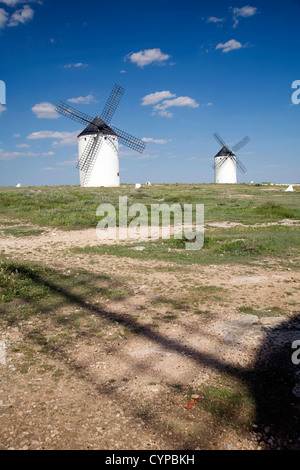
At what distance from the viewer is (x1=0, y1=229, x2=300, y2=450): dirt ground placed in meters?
3.17

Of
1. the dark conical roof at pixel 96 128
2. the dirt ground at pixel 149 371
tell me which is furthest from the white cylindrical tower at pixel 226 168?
the dirt ground at pixel 149 371

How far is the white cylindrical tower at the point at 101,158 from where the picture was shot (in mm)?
39656

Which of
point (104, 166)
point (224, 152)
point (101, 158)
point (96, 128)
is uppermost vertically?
point (224, 152)

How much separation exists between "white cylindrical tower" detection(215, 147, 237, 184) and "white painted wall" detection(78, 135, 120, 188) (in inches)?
1064

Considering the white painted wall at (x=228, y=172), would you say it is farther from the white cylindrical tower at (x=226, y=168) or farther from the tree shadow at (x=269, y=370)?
the tree shadow at (x=269, y=370)

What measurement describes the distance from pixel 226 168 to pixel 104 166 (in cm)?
2942

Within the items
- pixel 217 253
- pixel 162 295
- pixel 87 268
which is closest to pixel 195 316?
pixel 162 295

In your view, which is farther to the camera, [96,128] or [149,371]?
[96,128]

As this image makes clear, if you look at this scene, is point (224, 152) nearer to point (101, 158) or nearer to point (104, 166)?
point (104, 166)

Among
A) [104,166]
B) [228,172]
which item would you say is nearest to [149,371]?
[104,166]

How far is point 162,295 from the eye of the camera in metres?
6.93

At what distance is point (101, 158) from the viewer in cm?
4003
